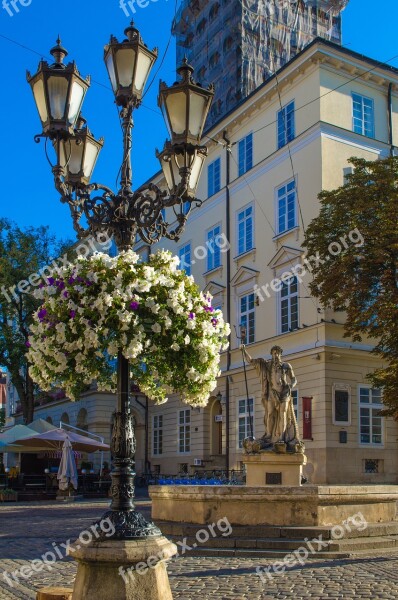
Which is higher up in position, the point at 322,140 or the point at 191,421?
the point at 322,140

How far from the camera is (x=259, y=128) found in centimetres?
3120

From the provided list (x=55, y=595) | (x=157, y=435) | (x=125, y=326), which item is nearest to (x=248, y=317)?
(x=157, y=435)

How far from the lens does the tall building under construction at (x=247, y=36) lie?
4403 cm

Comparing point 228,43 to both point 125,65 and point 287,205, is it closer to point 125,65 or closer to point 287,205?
point 287,205

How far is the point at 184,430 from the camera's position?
36000mm

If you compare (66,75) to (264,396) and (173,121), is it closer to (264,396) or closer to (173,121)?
(173,121)

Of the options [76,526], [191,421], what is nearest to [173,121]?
[76,526]

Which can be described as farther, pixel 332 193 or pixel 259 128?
pixel 259 128

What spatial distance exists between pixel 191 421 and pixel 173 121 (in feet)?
94.0

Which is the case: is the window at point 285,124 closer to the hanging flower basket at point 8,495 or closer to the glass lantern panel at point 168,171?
the hanging flower basket at point 8,495

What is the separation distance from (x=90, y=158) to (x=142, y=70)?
1.19m

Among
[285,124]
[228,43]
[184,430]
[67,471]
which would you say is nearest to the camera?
[67,471]

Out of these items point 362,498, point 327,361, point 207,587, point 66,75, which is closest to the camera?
point 66,75

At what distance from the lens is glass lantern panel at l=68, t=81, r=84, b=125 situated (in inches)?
295
